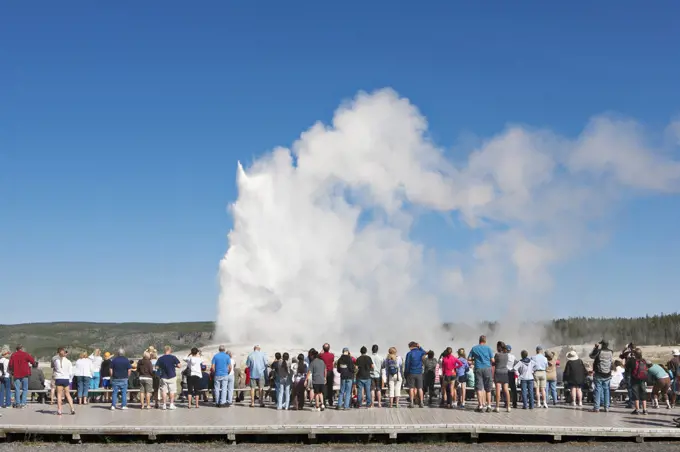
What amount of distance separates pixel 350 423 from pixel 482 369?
14.7 feet

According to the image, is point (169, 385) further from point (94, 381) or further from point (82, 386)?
point (94, 381)

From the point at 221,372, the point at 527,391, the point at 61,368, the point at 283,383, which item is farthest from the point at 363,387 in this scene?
the point at 61,368

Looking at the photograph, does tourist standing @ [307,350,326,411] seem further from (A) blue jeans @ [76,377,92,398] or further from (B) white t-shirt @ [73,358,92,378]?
(A) blue jeans @ [76,377,92,398]

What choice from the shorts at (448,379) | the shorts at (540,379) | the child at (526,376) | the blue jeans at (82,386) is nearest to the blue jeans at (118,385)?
the blue jeans at (82,386)

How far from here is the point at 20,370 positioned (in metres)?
24.1

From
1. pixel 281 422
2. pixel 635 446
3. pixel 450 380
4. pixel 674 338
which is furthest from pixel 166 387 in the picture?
pixel 674 338

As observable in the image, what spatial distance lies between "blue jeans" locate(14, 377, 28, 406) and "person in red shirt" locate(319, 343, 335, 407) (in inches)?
386

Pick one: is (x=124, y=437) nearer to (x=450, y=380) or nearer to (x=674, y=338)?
(x=450, y=380)

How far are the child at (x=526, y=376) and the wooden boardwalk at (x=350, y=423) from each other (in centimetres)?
52

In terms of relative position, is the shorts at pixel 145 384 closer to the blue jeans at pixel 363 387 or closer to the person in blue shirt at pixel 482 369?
the blue jeans at pixel 363 387

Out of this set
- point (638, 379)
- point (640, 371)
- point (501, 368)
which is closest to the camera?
point (501, 368)

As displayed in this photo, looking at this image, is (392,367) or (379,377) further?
(379,377)

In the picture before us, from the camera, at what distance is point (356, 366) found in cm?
2252

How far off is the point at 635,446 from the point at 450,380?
20.5 feet
